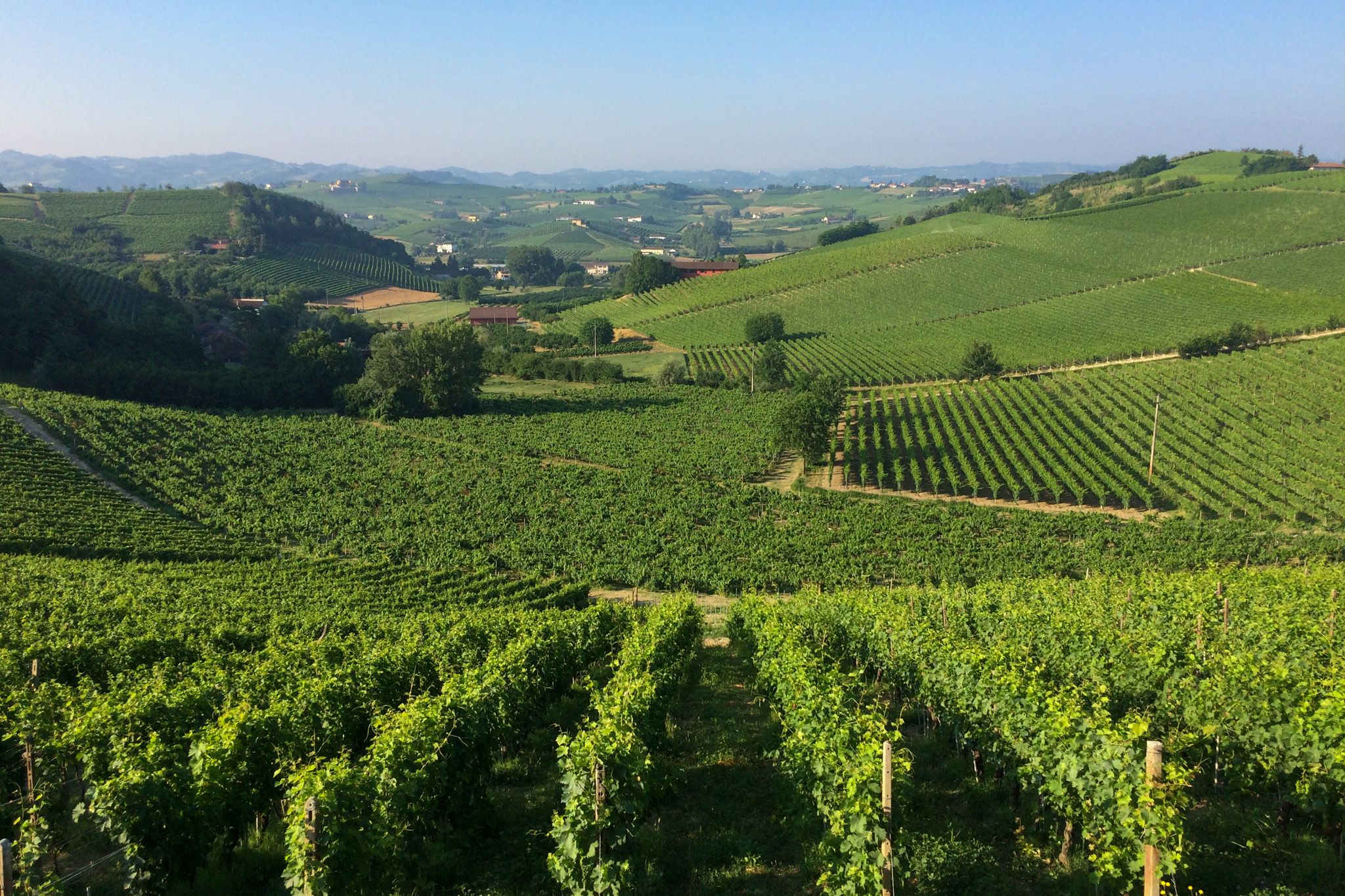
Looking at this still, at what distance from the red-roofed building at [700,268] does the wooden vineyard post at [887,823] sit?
414ft

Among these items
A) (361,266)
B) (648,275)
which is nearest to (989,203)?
(648,275)

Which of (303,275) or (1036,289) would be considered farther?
(303,275)

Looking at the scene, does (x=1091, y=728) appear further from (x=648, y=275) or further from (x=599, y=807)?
(x=648, y=275)

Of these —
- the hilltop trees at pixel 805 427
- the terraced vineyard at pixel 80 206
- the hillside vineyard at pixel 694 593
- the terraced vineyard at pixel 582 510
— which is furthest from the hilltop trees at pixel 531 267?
the hilltop trees at pixel 805 427

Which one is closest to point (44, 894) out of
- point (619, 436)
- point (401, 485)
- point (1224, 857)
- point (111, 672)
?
point (111, 672)

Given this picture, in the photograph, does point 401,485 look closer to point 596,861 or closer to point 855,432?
point 855,432

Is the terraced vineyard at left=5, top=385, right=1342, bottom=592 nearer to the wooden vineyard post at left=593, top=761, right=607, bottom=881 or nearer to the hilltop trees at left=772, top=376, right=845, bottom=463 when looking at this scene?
the hilltop trees at left=772, top=376, right=845, bottom=463

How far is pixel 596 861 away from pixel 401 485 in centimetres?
4074

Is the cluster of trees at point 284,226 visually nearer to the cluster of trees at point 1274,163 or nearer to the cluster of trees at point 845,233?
the cluster of trees at point 845,233

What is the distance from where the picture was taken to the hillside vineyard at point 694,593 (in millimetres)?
9398

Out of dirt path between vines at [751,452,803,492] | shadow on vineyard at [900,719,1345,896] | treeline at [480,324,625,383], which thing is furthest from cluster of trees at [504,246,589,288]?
shadow on vineyard at [900,719,1345,896]

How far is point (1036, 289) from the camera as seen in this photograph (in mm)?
100562

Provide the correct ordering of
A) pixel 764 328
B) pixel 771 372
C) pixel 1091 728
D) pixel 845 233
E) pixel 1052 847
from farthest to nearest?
pixel 845 233 → pixel 764 328 → pixel 771 372 → pixel 1052 847 → pixel 1091 728

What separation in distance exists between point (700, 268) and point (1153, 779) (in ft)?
434
